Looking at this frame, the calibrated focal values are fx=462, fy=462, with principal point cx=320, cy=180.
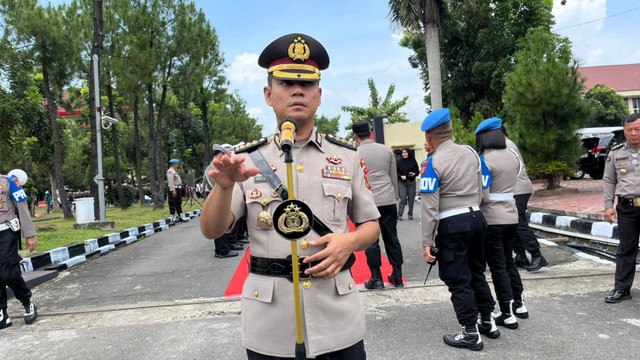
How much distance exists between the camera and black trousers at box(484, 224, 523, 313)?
4.04 m

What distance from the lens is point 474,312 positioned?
11.9 ft

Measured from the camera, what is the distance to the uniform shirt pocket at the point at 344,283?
1.82 metres

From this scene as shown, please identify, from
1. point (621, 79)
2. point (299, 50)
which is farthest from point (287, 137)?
point (621, 79)

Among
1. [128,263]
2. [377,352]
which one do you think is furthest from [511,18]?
[377,352]

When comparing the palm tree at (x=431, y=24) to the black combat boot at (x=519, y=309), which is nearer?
the black combat boot at (x=519, y=309)

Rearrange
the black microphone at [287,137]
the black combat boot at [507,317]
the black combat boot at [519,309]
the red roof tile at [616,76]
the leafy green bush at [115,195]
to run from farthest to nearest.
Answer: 1. the red roof tile at [616,76]
2. the leafy green bush at [115,195]
3. the black combat boot at [519,309]
4. the black combat boot at [507,317]
5. the black microphone at [287,137]

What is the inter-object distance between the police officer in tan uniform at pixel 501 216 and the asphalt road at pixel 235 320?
0.91 ft

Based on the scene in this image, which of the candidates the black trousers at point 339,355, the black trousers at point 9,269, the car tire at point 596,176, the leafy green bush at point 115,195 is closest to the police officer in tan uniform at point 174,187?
the black trousers at point 9,269

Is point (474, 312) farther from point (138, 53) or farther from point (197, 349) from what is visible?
point (138, 53)

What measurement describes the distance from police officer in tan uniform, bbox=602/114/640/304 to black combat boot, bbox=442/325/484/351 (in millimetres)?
1820

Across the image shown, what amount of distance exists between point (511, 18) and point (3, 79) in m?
21.9

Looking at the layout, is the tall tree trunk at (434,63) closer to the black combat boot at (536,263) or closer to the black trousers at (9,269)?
the black combat boot at (536,263)

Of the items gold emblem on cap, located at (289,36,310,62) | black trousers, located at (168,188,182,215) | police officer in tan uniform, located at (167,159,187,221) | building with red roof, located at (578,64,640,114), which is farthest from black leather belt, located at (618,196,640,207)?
building with red roof, located at (578,64,640,114)

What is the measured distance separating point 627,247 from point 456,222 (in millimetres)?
2251
